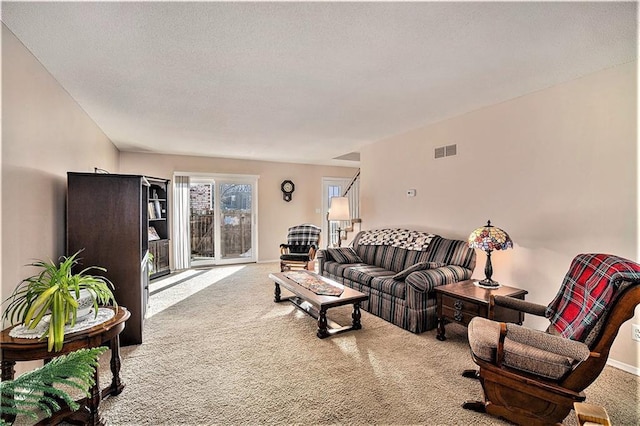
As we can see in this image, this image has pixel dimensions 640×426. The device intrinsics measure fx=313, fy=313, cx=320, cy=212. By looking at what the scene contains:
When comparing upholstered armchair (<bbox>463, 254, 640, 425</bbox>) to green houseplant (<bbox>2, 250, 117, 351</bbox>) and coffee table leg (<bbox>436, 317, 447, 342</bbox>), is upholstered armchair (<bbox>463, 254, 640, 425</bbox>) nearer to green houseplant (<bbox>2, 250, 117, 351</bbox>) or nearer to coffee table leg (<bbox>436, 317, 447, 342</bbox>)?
coffee table leg (<bbox>436, 317, 447, 342</bbox>)

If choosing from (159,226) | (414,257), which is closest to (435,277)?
(414,257)

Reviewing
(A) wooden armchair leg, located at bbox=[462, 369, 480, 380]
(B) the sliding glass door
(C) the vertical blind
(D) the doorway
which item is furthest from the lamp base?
(C) the vertical blind

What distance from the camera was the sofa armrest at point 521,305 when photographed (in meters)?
2.29

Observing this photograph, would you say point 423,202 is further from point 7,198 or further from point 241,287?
point 7,198

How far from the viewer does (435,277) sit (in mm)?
3186

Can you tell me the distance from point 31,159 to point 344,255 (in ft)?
11.7

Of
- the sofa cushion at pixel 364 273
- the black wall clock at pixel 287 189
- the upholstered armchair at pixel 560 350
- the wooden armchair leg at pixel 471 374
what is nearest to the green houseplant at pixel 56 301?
the upholstered armchair at pixel 560 350

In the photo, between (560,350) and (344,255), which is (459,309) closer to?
(560,350)

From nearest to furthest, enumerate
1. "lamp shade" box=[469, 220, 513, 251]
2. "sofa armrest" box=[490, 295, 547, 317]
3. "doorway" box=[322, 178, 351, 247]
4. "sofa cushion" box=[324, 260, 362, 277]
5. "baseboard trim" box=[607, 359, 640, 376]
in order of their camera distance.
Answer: "sofa armrest" box=[490, 295, 547, 317]
"baseboard trim" box=[607, 359, 640, 376]
"lamp shade" box=[469, 220, 513, 251]
"sofa cushion" box=[324, 260, 362, 277]
"doorway" box=[322, 178, 351, 247]

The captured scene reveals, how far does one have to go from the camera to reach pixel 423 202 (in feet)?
14.4

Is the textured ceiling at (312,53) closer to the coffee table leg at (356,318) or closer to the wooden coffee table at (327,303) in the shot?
the wooden coffee table at (327,303)

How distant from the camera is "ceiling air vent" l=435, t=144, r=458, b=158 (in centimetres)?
394

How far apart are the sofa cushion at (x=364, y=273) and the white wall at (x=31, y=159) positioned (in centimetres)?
307

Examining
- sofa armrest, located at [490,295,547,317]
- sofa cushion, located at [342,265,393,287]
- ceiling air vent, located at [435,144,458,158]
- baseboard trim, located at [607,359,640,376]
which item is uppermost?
ceiling air vent, located at [435,144,458,158]
